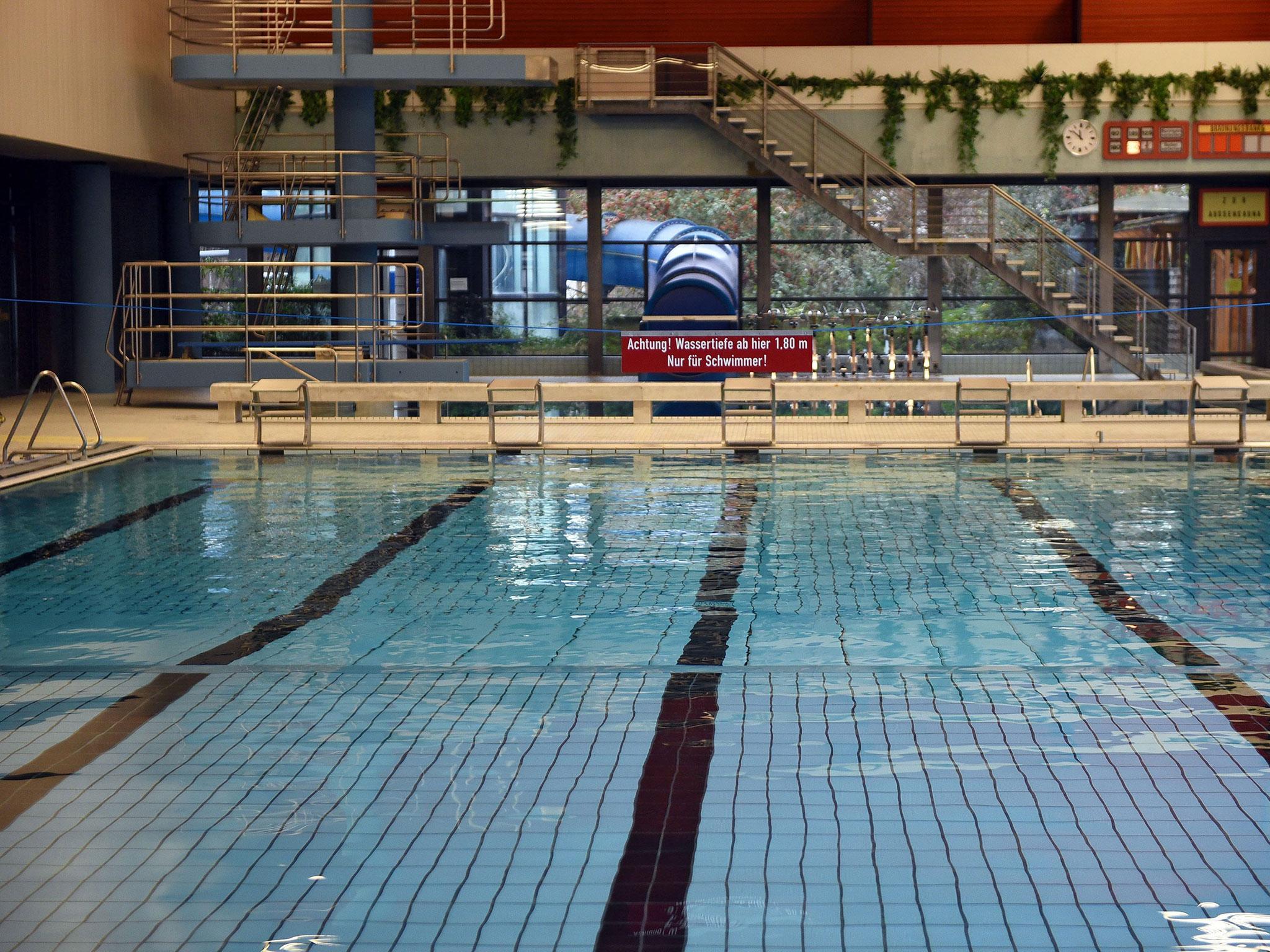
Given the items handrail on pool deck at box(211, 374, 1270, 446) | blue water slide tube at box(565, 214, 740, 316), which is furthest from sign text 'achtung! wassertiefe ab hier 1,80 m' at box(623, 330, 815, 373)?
blue water slide tube at box(565, 214, 740, 316)

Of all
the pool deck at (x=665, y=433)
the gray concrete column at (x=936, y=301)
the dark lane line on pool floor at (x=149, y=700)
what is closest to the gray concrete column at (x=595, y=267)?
the gray concrete column at (x=936, y=301)

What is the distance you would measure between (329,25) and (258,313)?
5.06 m

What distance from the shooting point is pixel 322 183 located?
21.5 m

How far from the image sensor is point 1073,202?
2303 cm

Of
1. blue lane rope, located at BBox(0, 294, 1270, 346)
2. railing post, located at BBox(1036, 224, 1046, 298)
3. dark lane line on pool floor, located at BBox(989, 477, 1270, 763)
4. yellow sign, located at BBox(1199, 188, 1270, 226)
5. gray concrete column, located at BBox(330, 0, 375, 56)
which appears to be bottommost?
dark lane line on pool floor, located at BBox(989, 477, 1270, 763)

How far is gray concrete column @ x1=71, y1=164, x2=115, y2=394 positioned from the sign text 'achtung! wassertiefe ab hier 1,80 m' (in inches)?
302

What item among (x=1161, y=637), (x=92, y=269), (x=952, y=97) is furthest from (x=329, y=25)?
(x=1161, y=637)

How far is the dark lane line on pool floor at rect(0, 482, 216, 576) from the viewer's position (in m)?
8.91

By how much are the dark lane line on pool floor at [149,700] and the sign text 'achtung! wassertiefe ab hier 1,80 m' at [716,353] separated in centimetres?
581

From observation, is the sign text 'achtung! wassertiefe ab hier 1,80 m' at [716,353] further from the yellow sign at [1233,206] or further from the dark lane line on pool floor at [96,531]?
the yellow sign at [1233,206]

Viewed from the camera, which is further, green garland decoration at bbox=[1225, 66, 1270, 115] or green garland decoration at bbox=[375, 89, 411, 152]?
green garland decoration at bbox=[375, 89, 411, 152]

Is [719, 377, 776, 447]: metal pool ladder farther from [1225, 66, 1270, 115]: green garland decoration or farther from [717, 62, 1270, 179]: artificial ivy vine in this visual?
[1225, 66, 1270, 115]: green garland decoration

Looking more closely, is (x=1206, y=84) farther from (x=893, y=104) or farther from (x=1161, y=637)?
(x=1161, y=637)

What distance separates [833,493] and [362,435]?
5.02 metres
